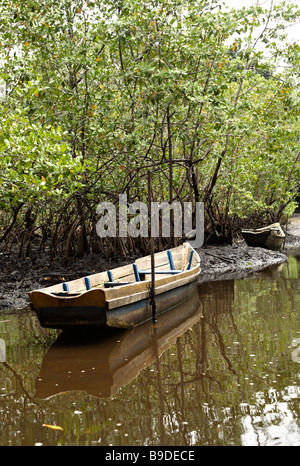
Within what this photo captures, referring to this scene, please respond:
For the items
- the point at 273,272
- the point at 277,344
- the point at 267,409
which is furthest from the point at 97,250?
the point at 267,409

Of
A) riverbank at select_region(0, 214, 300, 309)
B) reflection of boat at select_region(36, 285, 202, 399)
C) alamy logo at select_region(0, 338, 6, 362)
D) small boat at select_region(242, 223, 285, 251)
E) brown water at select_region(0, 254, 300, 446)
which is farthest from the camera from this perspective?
small boat at select_region(242, 223, 285, 251)

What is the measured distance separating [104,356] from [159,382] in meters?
1.28

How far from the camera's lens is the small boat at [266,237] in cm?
1983

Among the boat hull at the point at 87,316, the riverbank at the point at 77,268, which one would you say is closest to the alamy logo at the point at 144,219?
the riverbank at the point at 77,268

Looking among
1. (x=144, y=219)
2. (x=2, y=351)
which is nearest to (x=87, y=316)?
(x=2, y=351)

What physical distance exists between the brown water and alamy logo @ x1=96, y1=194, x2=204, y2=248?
3.83 metres

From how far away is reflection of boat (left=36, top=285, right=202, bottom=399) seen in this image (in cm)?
548

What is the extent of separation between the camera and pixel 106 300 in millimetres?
6727

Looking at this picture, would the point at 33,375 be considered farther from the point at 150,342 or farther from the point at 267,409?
the point at 267,409

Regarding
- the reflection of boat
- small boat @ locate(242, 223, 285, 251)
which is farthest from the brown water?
small boat @ locate(242, 223, 285, 251)

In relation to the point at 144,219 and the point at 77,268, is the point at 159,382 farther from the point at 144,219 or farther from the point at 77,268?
the point at 144,219

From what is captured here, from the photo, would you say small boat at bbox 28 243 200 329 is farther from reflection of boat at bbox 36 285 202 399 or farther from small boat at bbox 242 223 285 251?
small boat at bbox 242 223 285 251

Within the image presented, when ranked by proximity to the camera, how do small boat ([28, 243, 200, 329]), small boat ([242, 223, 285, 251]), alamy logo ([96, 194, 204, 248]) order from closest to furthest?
small boat ([28, 243, 200, 329]) → alamy logo ([96, 194, 204, 248]) → small boat ([242, 223, 285, 251])
